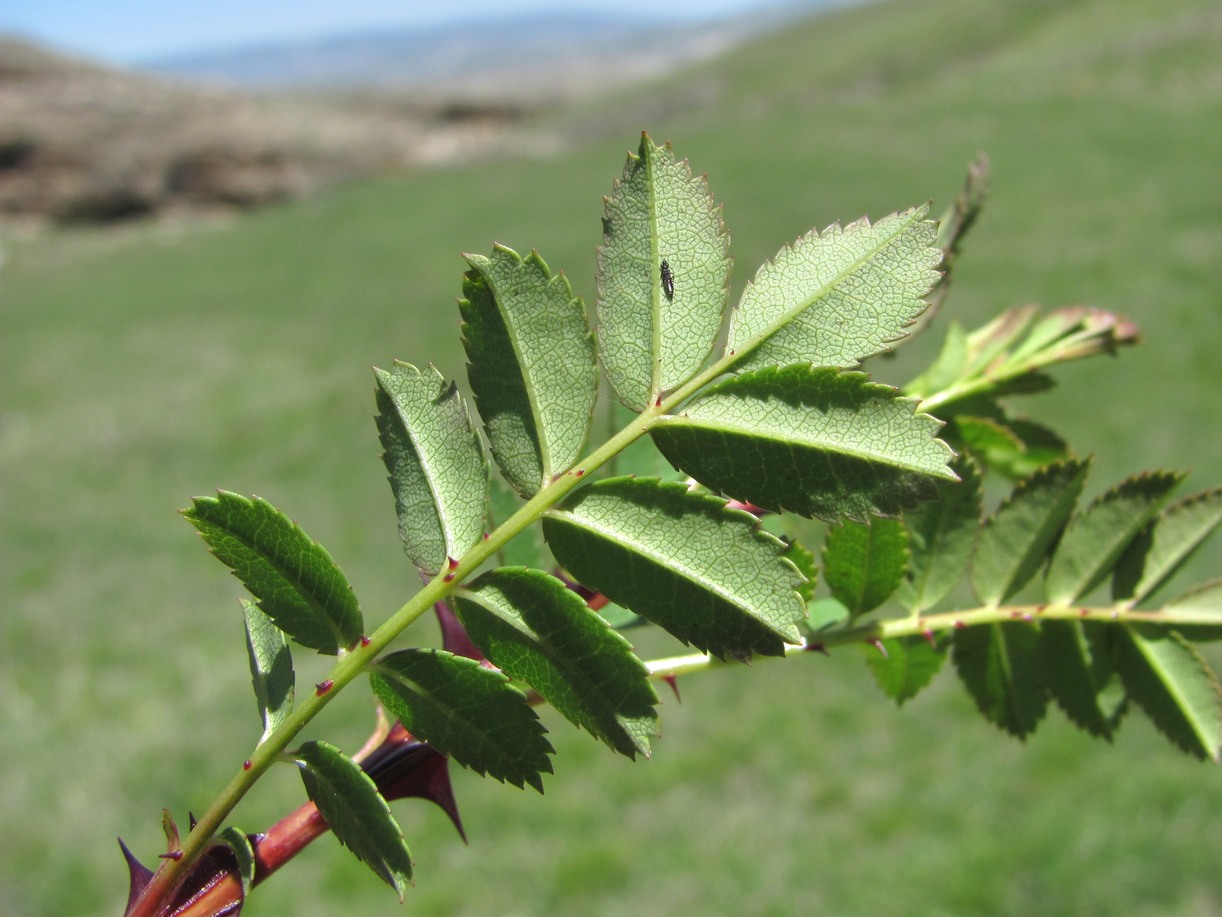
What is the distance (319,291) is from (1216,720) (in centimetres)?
1418

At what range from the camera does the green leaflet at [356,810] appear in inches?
19.6

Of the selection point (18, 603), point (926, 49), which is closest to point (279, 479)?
point (18, 603)

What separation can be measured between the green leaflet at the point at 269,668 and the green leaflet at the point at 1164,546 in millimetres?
571

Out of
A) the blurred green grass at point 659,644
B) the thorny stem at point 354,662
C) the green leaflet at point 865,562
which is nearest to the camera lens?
the thorny stem at point 354,662

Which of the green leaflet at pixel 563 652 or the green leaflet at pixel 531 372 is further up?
the green leaflet at pixel 531 372

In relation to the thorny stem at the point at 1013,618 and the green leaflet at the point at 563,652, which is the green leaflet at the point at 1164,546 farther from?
the green leaflet at the point at 563,652

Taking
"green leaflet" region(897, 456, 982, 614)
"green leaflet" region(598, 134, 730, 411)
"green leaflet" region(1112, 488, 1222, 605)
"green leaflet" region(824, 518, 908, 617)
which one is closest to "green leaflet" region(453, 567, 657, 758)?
"green leaflet" region(598, 134, 730, 411)

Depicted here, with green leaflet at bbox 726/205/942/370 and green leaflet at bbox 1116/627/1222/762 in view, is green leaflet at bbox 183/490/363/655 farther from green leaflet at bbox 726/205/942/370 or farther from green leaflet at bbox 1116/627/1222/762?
green leaflet at bbox 1116/627/1222/762

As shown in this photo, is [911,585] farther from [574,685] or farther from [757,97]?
[757,97]

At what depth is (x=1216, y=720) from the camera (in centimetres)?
72

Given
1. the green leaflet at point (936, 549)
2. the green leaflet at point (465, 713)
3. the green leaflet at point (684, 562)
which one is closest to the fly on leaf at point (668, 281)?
the green leaflet at point (684, 562)

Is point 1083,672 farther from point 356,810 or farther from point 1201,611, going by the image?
point 356,810

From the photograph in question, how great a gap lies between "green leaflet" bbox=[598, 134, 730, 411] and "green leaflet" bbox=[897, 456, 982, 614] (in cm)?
30

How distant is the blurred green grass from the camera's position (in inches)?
158
